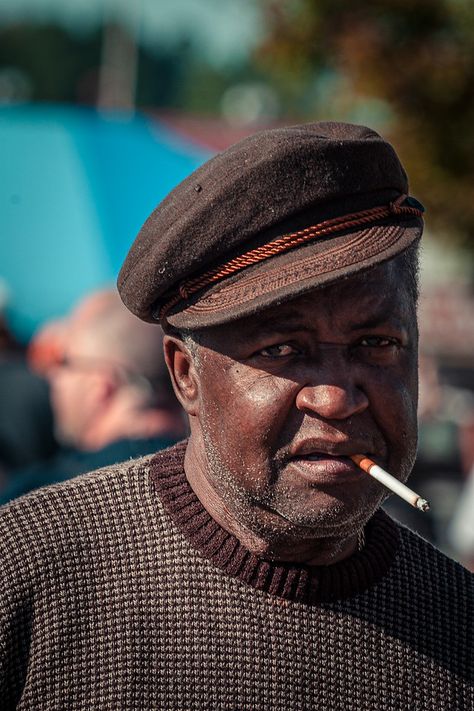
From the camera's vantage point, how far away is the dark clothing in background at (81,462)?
4.00 meters

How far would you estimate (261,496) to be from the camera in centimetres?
234

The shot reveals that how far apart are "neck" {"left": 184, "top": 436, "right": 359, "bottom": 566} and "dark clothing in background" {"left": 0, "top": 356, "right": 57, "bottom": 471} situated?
3.08m

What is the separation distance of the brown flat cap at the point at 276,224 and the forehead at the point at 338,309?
5 centimetres

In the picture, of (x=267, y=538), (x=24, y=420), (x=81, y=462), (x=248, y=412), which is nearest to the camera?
(x=248, y=412)

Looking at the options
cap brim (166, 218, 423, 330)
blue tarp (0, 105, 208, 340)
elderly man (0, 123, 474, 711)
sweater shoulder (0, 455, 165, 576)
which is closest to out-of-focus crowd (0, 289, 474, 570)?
blue tarp (0, 105, 208, 340)

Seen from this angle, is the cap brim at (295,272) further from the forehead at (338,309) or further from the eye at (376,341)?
the eye at (376,341)

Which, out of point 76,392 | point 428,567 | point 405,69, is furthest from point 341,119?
point 428,567

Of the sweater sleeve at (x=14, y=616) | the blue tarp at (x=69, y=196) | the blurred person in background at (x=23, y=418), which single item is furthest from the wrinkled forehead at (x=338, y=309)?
the blue tarp at (x=69, y=196)

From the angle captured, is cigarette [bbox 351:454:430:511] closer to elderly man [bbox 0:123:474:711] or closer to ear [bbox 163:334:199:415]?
elderly man [bbox 0:123:474:711]

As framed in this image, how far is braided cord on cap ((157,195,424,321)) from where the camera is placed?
229cm

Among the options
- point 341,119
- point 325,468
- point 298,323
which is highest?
point 298,323

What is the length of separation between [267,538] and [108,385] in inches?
119

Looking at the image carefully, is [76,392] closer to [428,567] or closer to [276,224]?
[428,567]

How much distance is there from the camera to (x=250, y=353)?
2330 millimetres
